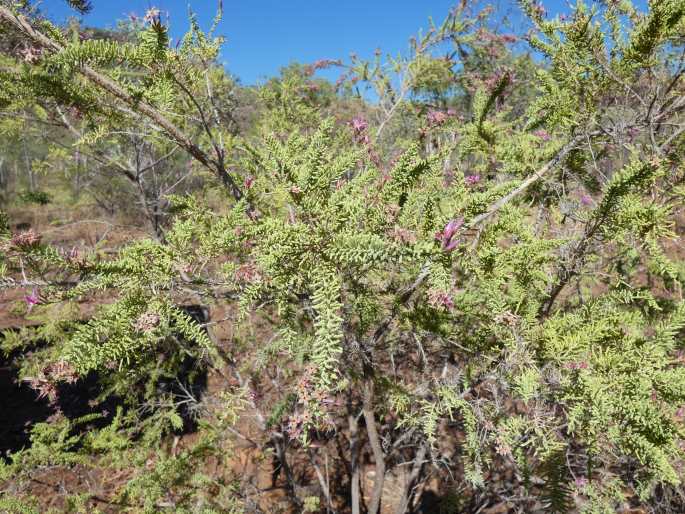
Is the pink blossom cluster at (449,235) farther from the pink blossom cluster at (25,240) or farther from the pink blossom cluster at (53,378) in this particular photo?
the pink blossom cluster at (53,378)

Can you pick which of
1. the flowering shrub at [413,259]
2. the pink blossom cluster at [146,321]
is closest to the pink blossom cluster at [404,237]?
the flowering shrub at [413,259]

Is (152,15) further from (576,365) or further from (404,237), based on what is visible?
(576,365)

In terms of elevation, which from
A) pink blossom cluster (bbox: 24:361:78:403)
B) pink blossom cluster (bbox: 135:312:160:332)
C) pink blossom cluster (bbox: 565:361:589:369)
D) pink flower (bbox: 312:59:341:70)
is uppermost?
pink flower (bbox: 312:59:341:70)

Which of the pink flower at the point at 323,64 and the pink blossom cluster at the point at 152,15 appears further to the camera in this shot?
the pink flower at the point at 323,64

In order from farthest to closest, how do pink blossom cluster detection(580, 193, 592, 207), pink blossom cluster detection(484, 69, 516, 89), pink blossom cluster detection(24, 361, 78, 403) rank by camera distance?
pink blossom cluster detection(580, 193, 592, 207) < pink blossom cluster detection(484, 69, 516, 89) < pink blossom cluster detection(24, 361, 78, 403)

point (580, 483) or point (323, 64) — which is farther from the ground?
point (323, 64)

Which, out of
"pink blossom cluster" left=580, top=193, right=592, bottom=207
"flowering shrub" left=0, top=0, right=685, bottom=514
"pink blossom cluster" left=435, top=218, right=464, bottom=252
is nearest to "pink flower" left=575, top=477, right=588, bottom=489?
"flowering shrub" left=0, top=0, right=685, bottom=514

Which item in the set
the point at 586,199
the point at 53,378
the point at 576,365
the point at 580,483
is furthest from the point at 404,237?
the point at 586,199

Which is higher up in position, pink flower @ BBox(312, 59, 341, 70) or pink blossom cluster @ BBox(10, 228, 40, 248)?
pink flower @ BBox(312, 59, 341, 70)

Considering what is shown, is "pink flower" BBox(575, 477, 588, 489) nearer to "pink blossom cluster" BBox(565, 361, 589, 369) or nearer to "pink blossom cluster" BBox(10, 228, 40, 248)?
"pink blossom cluster" BBox(565, 361, 589, 369)

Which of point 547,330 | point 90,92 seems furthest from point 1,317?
point 547,330

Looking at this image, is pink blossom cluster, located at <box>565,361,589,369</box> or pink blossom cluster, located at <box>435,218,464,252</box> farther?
pink blossom cluster, located at <box>565,361,589,369</box>

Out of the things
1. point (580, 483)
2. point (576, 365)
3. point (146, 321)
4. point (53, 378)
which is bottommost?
point (580, 483)

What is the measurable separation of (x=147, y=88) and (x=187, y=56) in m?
0.26
